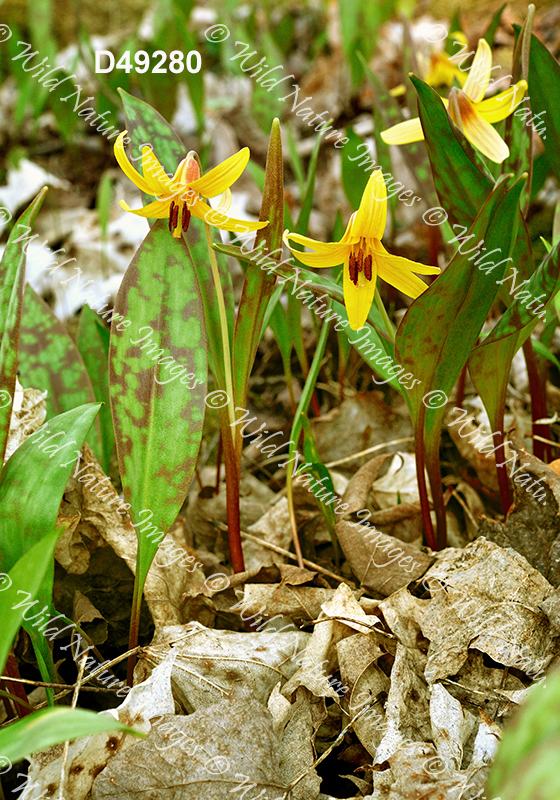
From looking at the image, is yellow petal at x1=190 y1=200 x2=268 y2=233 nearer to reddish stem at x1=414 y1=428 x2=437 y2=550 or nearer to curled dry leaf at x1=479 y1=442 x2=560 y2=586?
reddish stem at x1=414 y1=428 x2=437 y2=550

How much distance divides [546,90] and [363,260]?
2.07 feet

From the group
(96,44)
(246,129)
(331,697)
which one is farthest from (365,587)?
(96,44)

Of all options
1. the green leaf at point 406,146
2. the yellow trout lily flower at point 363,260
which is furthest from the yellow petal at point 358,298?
the green leaf at point 406,146

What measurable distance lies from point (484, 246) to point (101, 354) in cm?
87

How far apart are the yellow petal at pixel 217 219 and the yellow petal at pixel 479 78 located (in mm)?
630

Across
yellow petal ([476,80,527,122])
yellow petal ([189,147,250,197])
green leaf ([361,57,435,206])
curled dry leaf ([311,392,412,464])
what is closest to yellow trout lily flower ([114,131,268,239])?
yellow petal ([189,147,250,197])

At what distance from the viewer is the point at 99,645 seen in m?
1.10

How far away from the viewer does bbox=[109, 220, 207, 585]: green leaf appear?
94 centimetres

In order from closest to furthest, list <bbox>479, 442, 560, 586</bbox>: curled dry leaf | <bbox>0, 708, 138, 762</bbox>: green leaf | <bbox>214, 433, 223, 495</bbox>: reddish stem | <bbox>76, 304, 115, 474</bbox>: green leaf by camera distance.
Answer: <bbox>0, 708, 138, 762</bbox>: green leaf
<bbox>479, 442, 560, 586</bbox>: curled dry leaf
<bbox>76, 304, 115, 474</bbox>: green leaf
<bbox>214, 433, 223, 495</bbox>: reddish stem

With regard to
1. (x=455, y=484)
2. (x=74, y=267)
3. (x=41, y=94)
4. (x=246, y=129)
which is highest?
(x=41, y=94)

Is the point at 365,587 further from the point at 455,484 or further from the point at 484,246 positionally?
the point at 484,246

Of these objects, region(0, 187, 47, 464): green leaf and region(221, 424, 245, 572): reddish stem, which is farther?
region(221, 424, 245, 572): reddish stem

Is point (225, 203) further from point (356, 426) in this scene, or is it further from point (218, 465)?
point (356, 426)

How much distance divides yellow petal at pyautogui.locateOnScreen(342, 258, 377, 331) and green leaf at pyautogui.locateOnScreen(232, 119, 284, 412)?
13 cm
